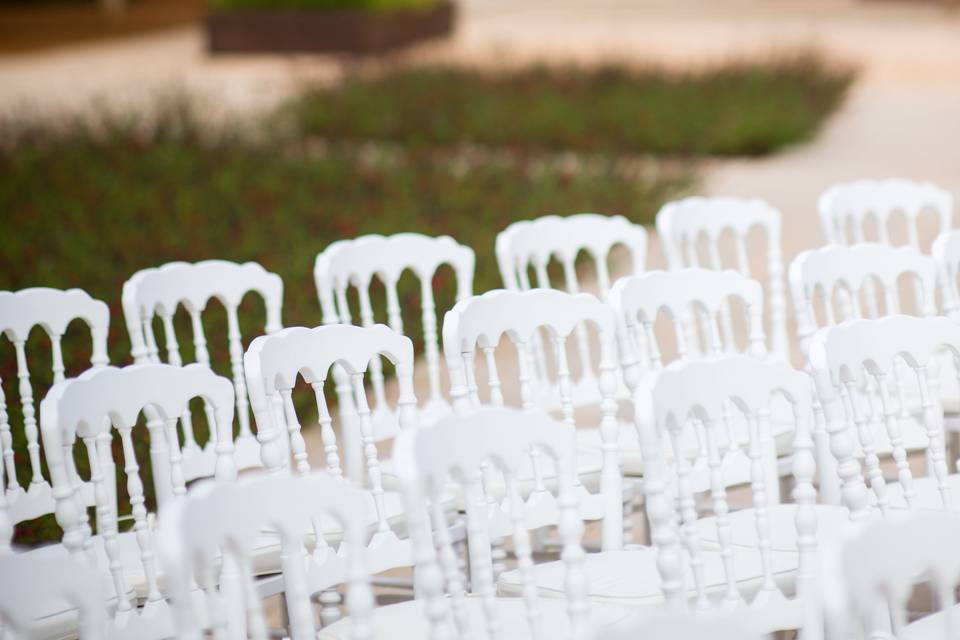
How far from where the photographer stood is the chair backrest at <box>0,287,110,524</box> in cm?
305

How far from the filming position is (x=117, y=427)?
2561mm

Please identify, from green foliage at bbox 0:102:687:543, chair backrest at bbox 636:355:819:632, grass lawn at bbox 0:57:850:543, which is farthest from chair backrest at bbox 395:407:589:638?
green foliage at bbox 0:102:687:543

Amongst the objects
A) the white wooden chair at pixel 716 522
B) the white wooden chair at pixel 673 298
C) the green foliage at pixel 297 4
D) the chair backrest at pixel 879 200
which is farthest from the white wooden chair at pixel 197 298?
the green foliage at pixel 297 4

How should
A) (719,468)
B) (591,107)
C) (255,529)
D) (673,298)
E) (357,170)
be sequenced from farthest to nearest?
(591,107), (357,170), (673,298), (719,468), (255,529)

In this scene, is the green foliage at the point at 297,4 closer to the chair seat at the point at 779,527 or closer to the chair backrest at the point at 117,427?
the chair seat at the point at 779,527

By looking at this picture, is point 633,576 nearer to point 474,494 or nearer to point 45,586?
point 474,494

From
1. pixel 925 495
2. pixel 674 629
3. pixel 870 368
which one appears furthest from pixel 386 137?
pixel 674 629

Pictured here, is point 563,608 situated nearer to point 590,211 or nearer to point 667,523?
point 667,523

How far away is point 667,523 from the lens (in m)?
2.34

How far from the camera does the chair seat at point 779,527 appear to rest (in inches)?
110

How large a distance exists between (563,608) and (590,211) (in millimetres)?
5816

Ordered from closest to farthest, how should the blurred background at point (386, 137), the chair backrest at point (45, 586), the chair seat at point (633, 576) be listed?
1. the chair backrest at point (45, 586)
2. the chair seat at point (633, 576)
3. the blurred background at point (386, 137)

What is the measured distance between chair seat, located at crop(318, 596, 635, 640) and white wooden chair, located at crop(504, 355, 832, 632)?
96 millimetres

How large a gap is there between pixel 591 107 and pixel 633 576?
9.47 meters
